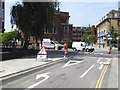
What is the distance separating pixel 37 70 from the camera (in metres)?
9.72

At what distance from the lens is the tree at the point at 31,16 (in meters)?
17.7

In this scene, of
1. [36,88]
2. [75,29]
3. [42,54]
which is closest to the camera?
[36,88]

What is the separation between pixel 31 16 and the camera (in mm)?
17797

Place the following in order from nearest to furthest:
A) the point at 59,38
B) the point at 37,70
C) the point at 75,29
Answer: the point at 37,70
the point at 59,38
the point at 75,29

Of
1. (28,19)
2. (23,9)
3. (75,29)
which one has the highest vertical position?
(75,29)

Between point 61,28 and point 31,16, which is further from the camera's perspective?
point 61,28

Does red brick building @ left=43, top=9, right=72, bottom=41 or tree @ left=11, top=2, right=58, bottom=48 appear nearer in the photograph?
tree @ left=11, top=2, right=58, bottom=48

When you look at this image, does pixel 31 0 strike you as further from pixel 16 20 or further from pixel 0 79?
pixel 0 79

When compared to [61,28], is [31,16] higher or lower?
lower

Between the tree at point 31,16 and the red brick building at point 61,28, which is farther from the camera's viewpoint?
the red brick building at point 61,28

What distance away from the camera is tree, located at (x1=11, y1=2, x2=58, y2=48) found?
17719 mm

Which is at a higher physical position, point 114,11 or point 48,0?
point 114,11

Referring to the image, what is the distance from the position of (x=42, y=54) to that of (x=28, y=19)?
20.1 ft

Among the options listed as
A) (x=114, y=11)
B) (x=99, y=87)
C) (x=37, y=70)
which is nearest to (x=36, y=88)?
(x=99, y=87)
